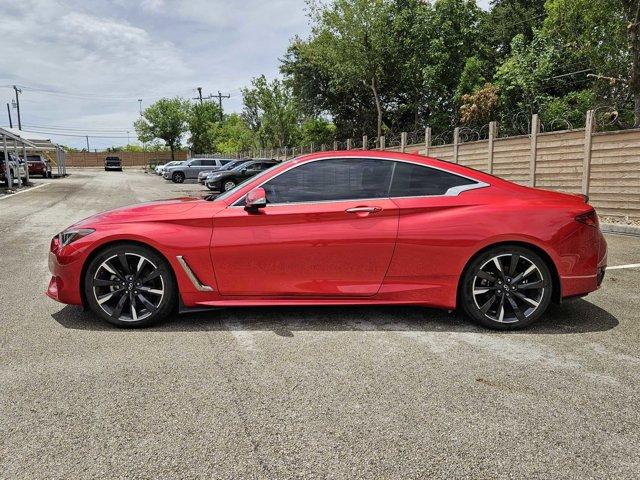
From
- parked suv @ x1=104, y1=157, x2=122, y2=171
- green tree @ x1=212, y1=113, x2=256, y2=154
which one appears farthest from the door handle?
parked suv @ x1=104, y1=157, x2=122, y2=171

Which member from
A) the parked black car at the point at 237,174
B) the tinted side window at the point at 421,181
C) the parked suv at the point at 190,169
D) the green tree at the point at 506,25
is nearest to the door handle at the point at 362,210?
the tinted side window at the point at 421,181

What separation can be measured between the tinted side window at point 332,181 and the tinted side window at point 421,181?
90mm

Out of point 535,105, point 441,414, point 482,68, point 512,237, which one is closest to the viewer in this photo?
point 441,414

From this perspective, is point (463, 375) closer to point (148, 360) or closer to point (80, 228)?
point (148, 360)

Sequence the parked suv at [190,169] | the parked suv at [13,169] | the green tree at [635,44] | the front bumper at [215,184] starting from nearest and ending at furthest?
the green tree at [635,44], the front bumper at [215,184], the parked suv at [13,169], the parked suv at [190,169]

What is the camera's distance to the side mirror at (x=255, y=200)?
158 inches

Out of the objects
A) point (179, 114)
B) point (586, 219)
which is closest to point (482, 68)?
point (586, 219)

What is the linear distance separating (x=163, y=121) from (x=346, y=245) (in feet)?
220

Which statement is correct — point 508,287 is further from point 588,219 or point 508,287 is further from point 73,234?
point 73,234

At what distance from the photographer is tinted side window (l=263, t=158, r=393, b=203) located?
4.18 metres

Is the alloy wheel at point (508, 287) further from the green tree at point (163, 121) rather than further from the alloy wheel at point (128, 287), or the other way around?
the green tree at point (163, 121)

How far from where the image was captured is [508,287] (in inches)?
163

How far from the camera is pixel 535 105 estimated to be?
2539 cm

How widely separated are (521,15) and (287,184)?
3682 centimetres
